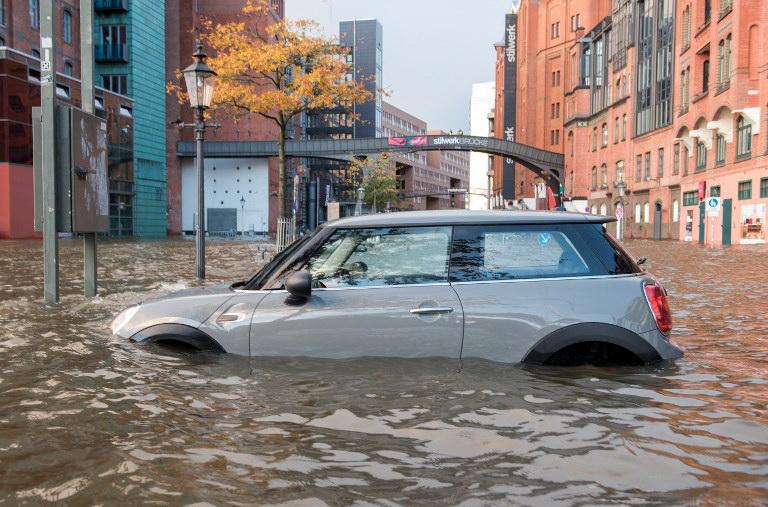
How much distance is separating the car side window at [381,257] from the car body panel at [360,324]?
0.29ft

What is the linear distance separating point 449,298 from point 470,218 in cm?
61

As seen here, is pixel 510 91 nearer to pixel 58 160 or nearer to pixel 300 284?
pixel 58 160

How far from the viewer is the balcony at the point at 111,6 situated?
52.9 meters

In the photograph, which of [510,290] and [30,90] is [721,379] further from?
[30,90]

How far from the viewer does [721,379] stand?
5512 millimetres

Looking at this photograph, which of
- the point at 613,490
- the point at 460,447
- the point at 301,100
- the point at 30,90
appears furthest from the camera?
the point at 30,90

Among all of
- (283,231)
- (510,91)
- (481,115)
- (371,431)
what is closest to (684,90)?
(283,231)

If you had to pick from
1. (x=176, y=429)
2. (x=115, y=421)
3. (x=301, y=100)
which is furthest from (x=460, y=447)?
(x=301, y=100)

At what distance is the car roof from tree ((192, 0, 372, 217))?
63.0 feet

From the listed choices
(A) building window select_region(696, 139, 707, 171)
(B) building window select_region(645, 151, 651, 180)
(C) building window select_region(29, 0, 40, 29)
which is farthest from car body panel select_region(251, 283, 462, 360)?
(B) building window select_region(645, 151, 651, 180)

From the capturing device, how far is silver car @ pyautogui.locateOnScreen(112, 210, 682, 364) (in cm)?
495

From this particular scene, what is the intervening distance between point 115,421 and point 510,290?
2.70 m

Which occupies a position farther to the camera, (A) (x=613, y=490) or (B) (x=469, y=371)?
(B) (x=469, y=371)

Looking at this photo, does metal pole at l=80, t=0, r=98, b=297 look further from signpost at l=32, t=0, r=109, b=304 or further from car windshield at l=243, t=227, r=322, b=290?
car windshield at l=243, t=227, r=322, b=290
